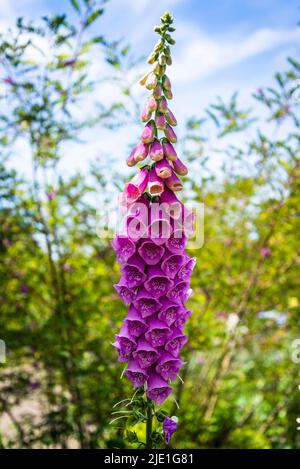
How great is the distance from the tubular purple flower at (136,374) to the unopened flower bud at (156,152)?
38.3 inches

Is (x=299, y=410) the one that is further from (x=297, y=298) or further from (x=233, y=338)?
(x=233, y=338)

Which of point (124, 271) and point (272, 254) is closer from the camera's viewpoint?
point (124, 271)

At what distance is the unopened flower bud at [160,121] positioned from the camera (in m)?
2.22

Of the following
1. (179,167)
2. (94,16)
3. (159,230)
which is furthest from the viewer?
(94,16)

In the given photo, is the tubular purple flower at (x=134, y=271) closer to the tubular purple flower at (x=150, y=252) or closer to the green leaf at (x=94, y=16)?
the tubular purple flower at (x=150, y=252)

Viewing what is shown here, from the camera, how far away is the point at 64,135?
13.0 ft

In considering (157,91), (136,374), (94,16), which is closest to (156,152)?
(157,91)

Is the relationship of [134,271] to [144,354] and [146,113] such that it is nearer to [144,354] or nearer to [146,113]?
[144,354]

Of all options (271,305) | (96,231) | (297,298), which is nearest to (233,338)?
(271,305)

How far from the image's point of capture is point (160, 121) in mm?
2225

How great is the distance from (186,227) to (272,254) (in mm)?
2619

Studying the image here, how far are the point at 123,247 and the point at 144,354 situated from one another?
1.69 ft

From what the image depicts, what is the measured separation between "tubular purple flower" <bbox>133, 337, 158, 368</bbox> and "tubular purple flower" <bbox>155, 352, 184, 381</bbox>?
0.12 feet

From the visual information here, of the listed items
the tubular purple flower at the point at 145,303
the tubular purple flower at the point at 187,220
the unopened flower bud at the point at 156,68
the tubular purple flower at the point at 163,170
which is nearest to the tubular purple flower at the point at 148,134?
the tubular purple flower at the point at 163,170
